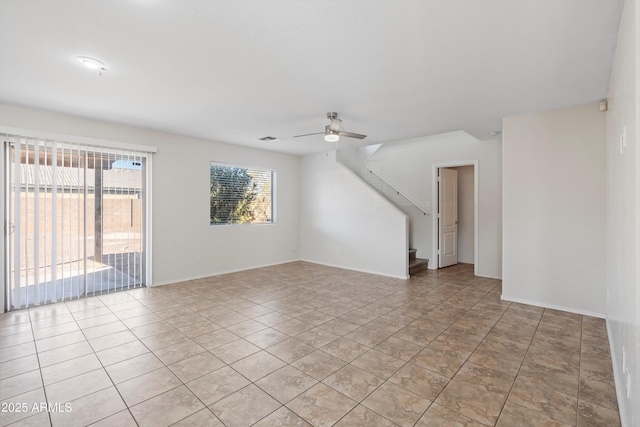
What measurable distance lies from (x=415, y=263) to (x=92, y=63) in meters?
5.44

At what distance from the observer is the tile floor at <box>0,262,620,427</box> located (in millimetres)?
1828

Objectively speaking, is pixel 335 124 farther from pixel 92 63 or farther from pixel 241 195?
pixel 241 195

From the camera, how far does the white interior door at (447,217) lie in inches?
238

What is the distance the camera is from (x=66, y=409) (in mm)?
1857

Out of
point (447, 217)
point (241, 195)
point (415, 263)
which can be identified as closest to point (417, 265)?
point (415, 263)

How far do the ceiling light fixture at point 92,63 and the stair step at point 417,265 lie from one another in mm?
5148

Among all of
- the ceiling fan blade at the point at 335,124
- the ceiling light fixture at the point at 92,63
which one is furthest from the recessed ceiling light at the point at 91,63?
the ceiling fan blade at the point at 335,124

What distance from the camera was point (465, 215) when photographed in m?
6.64

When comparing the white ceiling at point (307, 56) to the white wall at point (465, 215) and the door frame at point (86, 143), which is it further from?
the white wall at point (465, 215)

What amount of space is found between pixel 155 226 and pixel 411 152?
16.9 ft

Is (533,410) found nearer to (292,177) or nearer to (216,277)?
(216,277)

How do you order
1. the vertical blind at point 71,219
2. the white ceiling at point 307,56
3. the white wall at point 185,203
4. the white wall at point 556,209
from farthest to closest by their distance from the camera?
the white wall at point 185,203 → the vertical blind at point 71,219 → the white wall at point 556,209 → the white ceiling at point 307,56

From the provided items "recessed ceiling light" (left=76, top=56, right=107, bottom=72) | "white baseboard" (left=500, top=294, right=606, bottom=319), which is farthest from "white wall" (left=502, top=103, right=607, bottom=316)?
"recessed ceiling light" (left=76, top=56, right=107, bottom=72)

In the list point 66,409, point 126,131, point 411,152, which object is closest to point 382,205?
point 411,152
